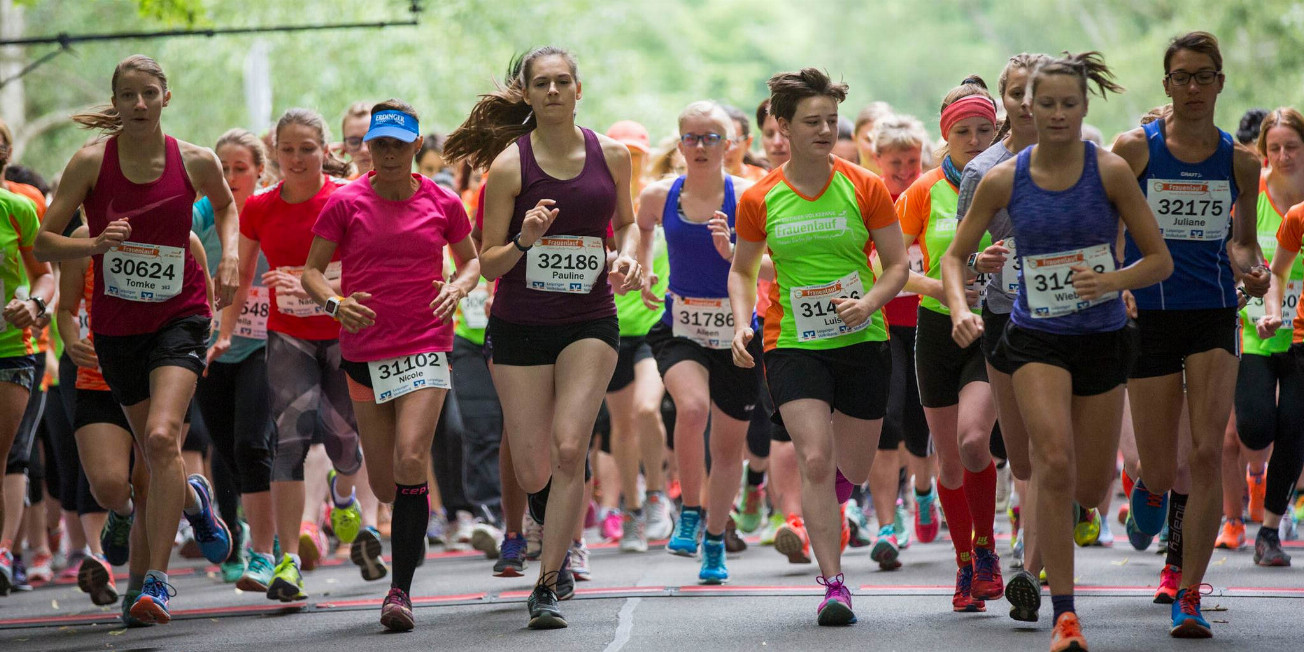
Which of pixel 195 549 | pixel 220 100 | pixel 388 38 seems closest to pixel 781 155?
pixel 195 549

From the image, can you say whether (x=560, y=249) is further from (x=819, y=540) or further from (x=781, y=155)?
(x=781, y=155)

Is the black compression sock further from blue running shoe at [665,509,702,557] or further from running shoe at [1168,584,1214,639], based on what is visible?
running shoe at [1168,584,1214,639]

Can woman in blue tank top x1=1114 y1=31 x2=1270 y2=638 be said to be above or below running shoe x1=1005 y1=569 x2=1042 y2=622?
above

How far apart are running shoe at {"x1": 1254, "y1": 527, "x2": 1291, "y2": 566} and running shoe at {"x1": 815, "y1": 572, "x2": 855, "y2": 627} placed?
117 inches

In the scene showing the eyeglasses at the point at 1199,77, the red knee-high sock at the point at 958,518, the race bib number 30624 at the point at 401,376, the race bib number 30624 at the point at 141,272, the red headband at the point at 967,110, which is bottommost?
the red knee-high sock at the point at 958,518

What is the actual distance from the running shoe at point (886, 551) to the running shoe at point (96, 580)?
13.0ft

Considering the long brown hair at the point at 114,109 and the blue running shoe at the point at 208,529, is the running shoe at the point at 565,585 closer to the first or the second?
the blue running shoe at the point at 208,529

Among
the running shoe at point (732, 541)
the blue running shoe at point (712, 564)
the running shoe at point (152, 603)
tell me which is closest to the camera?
the running shoe at point (152, 603)

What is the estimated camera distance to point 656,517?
10.1 metres

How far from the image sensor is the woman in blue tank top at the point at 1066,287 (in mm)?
5465

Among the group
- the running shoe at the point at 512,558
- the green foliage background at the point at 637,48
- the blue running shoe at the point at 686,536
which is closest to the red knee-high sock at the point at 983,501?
the blue running shoe at the point at 686,536

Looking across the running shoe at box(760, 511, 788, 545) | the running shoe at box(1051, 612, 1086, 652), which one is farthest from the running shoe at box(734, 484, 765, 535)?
the running shoe at box(1051, 612, 1086, 652)

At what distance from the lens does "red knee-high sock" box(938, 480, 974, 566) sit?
691 centimetres

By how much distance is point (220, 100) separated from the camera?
25.4 meters
